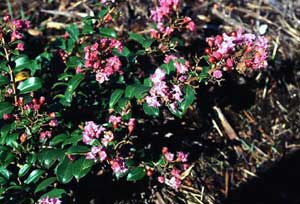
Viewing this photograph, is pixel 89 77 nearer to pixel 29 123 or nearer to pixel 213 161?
pixel 29 123

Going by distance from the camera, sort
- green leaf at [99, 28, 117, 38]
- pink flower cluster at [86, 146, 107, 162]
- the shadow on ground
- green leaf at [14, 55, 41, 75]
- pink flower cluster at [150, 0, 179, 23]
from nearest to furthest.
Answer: pink flower cluster at [86, 146, 107, 162], green leaf at [14, 55, 41, 75], pink flower cluster at [150, 0, 179, 23], green leaf at [99, 28, 117, 38], the shadow on ground

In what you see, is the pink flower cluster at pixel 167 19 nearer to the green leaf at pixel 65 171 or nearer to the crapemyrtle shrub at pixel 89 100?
the crapemyrtle shrub at pixel 89 100

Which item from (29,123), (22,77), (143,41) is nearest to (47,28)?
(22,77)

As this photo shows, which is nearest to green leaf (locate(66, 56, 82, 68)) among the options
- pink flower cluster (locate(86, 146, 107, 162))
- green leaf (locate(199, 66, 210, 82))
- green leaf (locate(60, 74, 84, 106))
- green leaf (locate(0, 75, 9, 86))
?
green leaf (locate(60, 74, 84, 106))

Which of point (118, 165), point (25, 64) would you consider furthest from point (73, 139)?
point (25, 64)

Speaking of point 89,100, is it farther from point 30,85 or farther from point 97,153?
point 97,153

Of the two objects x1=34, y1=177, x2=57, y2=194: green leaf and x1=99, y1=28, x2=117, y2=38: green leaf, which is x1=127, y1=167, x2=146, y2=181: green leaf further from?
x1=99, y1=28, x2=117, y2=38: green leaf
